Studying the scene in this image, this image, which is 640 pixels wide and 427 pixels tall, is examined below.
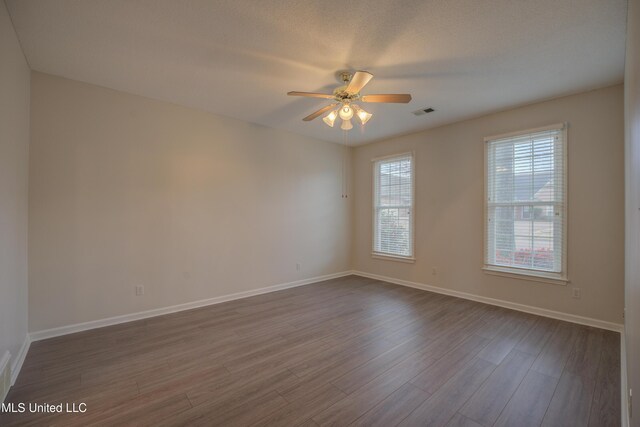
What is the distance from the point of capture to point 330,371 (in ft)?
7.74

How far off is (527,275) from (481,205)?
1.10 metres

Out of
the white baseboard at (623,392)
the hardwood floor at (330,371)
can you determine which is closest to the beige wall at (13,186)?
the hardwood floor at (330,371)

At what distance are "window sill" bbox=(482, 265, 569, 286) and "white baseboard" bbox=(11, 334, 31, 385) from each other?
521 centimetres

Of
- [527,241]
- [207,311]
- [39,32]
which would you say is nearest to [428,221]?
[527,241]

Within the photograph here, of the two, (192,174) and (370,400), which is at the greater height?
(192,174)

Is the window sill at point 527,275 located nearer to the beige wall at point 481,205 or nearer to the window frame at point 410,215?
the beige wall at point 481,205

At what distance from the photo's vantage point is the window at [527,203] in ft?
11.5

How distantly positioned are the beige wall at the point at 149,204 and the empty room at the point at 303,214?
0.08 feet

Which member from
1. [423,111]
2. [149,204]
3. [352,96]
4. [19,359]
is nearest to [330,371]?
[352,96]

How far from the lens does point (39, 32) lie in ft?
7.57

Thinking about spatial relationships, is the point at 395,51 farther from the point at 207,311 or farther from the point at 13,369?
the point at 13,369

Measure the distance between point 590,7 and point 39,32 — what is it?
4.23 meters

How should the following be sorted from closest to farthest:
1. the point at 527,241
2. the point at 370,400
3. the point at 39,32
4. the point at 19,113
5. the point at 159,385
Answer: the point at 370,400
the point at 159,385
the point at 39,32
the point at 19,113
the point at 527,241

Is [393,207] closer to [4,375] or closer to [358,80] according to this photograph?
[358,80]
